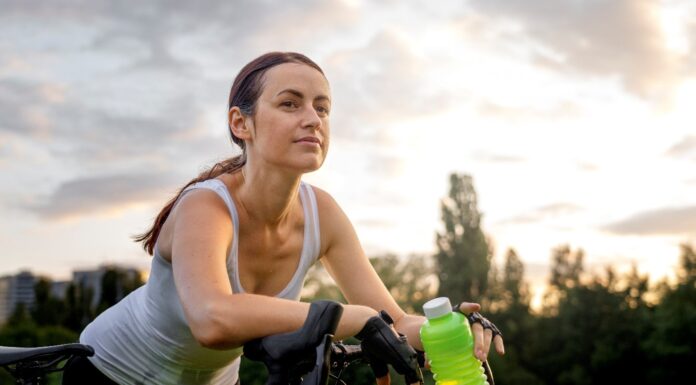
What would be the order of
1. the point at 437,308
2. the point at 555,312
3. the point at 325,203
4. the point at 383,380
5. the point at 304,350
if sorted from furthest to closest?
1. the point at 555,312
2. the point at 325,203
3. the point at 437,308
4. the point at 383,380
5. the point at 304,350

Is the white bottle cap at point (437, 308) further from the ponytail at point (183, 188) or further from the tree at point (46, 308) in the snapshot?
the tree at point (46, 308)

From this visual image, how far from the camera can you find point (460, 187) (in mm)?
60000

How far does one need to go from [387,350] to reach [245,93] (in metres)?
1.23

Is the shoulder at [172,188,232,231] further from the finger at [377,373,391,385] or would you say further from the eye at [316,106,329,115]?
the finger at [377,373,391,385]

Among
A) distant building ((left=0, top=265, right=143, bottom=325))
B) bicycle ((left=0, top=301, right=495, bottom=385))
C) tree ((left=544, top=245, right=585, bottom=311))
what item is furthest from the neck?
distant building ((left=0, top=265, right=143, bottom=325))

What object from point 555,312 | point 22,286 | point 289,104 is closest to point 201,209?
point 289,104

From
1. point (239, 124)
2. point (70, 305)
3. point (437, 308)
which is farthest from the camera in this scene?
point (70, 305)

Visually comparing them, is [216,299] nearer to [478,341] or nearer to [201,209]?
[201,209]

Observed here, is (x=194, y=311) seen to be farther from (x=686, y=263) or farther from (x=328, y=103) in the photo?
(x=686, y=263)

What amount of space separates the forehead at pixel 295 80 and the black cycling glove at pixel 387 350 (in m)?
0.93

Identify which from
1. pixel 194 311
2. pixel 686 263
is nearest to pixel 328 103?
pixel 194 311

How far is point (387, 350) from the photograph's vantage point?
2.12m

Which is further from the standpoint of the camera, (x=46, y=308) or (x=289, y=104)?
(x=46, y=308)

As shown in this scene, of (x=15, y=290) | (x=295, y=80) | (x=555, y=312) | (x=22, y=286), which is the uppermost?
(x=22, y=286)
